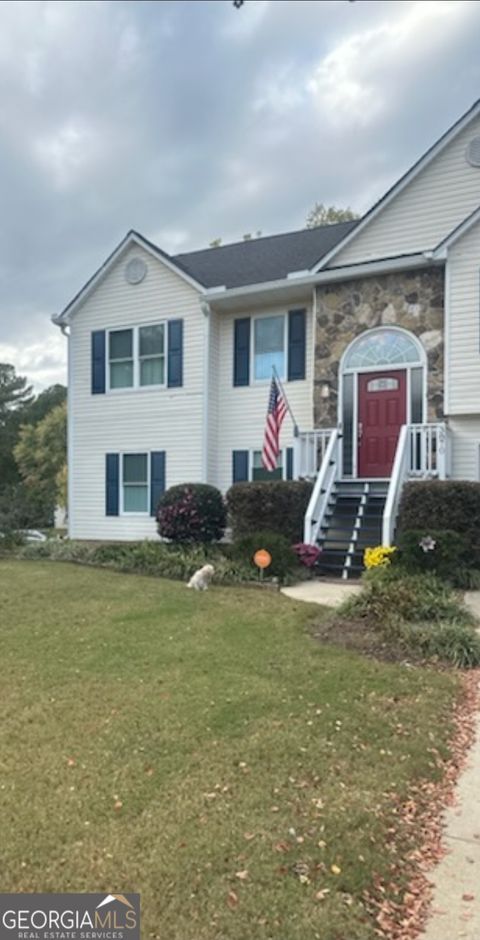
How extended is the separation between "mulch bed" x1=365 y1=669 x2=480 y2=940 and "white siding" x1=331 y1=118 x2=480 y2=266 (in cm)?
1034

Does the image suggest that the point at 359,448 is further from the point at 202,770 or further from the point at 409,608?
the point at 202,770

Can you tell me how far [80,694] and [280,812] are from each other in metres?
2.11

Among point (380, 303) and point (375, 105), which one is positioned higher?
point (380, 303)

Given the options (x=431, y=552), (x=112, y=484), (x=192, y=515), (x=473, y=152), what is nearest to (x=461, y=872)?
(x=431, y=552)

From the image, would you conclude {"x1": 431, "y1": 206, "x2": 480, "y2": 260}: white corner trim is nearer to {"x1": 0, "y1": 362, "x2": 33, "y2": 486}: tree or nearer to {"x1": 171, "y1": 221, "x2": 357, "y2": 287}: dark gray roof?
{"x1": 171, "y1": 221, "x2": 357, "y2": 287}: dark gray roof

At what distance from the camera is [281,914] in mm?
2311

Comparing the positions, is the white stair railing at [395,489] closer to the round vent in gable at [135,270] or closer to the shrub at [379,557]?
the shrub at [379,557]

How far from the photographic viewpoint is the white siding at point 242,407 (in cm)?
1298

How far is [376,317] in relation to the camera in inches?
470

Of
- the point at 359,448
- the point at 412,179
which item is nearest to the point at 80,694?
the point at 359,448

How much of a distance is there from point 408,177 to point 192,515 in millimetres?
8051

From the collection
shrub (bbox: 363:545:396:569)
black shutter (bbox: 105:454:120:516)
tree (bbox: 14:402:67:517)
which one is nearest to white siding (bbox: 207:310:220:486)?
black shutter (bbox: 105:454:120:516)

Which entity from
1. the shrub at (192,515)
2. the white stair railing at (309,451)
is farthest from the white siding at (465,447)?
the shrub at (192,515)

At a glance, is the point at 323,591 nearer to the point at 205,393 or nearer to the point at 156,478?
the point at 205,393
